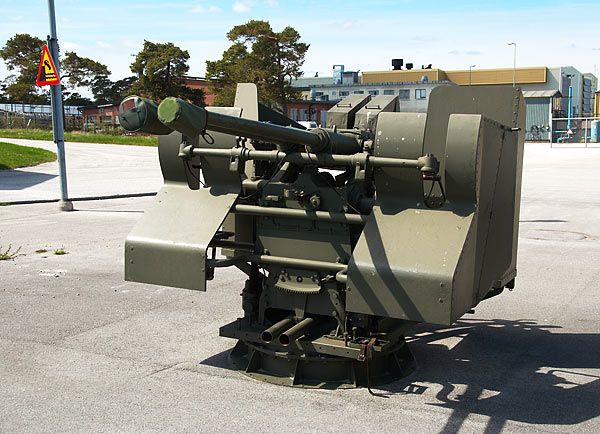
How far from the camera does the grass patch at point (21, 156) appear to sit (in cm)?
2606

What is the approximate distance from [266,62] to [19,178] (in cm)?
2512

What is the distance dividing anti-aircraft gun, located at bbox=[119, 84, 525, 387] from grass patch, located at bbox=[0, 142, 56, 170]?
70.0ft

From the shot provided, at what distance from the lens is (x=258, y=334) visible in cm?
560

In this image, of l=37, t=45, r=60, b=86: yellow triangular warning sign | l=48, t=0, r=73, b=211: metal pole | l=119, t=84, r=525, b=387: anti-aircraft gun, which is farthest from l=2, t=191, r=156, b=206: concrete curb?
l=119, t=84, r=525, b=387: anti-aircraft gun

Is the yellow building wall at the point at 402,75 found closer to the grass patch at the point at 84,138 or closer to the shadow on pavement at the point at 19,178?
the grass patch at the point at 84,138

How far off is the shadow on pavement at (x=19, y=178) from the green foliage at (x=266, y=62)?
20.6 meters

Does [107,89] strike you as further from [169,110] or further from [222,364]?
[169,110]

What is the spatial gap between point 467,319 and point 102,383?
3.80m

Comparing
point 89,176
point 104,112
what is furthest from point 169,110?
point 104,112

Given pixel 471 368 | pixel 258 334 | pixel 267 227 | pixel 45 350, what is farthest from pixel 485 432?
pixel 45 350

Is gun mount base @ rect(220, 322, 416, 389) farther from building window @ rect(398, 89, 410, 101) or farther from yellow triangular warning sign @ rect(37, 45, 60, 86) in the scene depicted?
building window @ rect(398, 89, 410, 101)

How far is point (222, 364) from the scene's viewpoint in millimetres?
5914

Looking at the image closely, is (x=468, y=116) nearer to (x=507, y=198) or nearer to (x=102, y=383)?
(x=507, y=198)

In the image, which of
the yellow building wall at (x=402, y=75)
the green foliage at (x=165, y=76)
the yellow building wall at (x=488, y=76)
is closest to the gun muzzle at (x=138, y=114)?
the green foliage at (x=165, y=76)
